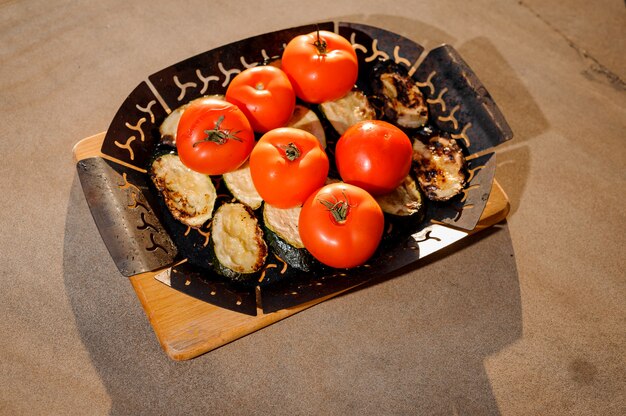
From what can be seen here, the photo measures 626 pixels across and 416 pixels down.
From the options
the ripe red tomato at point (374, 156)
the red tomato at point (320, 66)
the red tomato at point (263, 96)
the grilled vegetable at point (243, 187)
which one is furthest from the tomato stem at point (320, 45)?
the grilled vegetable at point (243, 187)

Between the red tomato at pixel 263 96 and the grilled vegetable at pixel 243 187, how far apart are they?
13 centimetres

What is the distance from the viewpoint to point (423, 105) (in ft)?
4.38

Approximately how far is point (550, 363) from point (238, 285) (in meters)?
0.87

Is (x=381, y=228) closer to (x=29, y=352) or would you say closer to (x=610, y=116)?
(x=29, y=352)

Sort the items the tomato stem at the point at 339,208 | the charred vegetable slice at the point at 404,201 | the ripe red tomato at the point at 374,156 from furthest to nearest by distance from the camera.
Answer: the charred vegetable slice at the point at 404,201 < the ripe red tomato at the point at 374,156 < the tomato stem at the point at 339,208

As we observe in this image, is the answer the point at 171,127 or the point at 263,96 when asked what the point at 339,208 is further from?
the point at 171,127

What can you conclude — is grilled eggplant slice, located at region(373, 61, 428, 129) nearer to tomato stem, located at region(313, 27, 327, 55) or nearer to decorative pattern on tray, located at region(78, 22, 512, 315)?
decorative pattern on tray, located at region(78, 22, 512, 315)

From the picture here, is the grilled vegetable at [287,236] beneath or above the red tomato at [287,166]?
beneath

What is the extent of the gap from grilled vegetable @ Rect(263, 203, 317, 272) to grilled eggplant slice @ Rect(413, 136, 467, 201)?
0.36 m

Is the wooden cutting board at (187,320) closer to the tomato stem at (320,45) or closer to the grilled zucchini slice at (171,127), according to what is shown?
the grilled zucchini slice at (171,127)

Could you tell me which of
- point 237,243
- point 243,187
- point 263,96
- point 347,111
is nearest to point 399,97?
point 347,111

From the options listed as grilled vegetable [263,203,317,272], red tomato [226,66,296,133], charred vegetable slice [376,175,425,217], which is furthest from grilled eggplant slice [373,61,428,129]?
grilled vegetable [263,203,317,272]

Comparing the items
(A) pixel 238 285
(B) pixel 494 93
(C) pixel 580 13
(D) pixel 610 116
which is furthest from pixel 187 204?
(C) pixel 580 13

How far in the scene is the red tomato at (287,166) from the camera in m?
1.05
